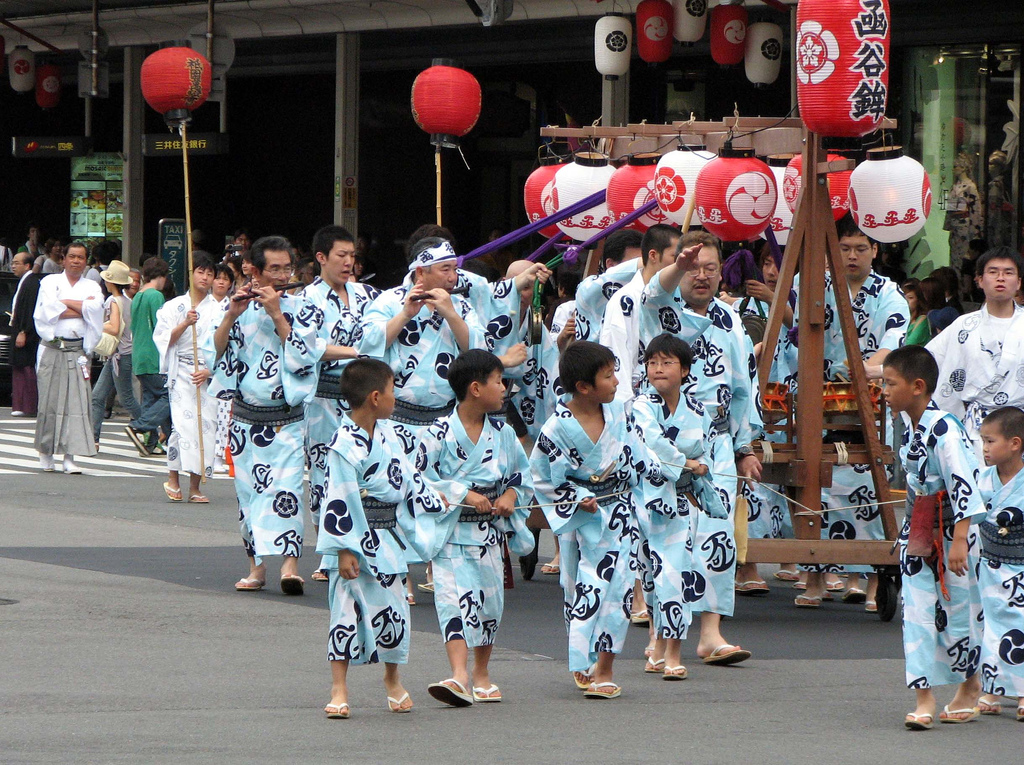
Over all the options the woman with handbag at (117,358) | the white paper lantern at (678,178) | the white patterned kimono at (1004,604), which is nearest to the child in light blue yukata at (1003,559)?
the white patterned kimono at (1004,604)

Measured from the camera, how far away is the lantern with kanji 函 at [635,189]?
31.3 feet

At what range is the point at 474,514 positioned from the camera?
20.3ft

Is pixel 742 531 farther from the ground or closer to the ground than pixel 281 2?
closer to the ground

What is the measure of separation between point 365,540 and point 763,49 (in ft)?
35.7

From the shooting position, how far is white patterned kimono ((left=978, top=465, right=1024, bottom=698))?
19.1 ft

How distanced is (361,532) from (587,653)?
106 centimetres

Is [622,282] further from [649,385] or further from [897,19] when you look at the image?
[897,19]

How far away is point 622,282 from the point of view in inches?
332

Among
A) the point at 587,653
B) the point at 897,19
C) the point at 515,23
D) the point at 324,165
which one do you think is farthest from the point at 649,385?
the point at 324,165

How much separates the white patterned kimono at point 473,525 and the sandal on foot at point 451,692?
0.60 feet

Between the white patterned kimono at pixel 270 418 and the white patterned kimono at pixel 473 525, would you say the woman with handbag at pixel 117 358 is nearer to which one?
the white patterned kimono at pixel 270 418

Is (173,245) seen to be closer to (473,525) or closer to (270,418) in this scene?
(270,418)

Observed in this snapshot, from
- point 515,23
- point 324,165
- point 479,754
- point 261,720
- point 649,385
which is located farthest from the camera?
point 324,165

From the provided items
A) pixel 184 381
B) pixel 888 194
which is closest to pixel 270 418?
pixel 888 194
